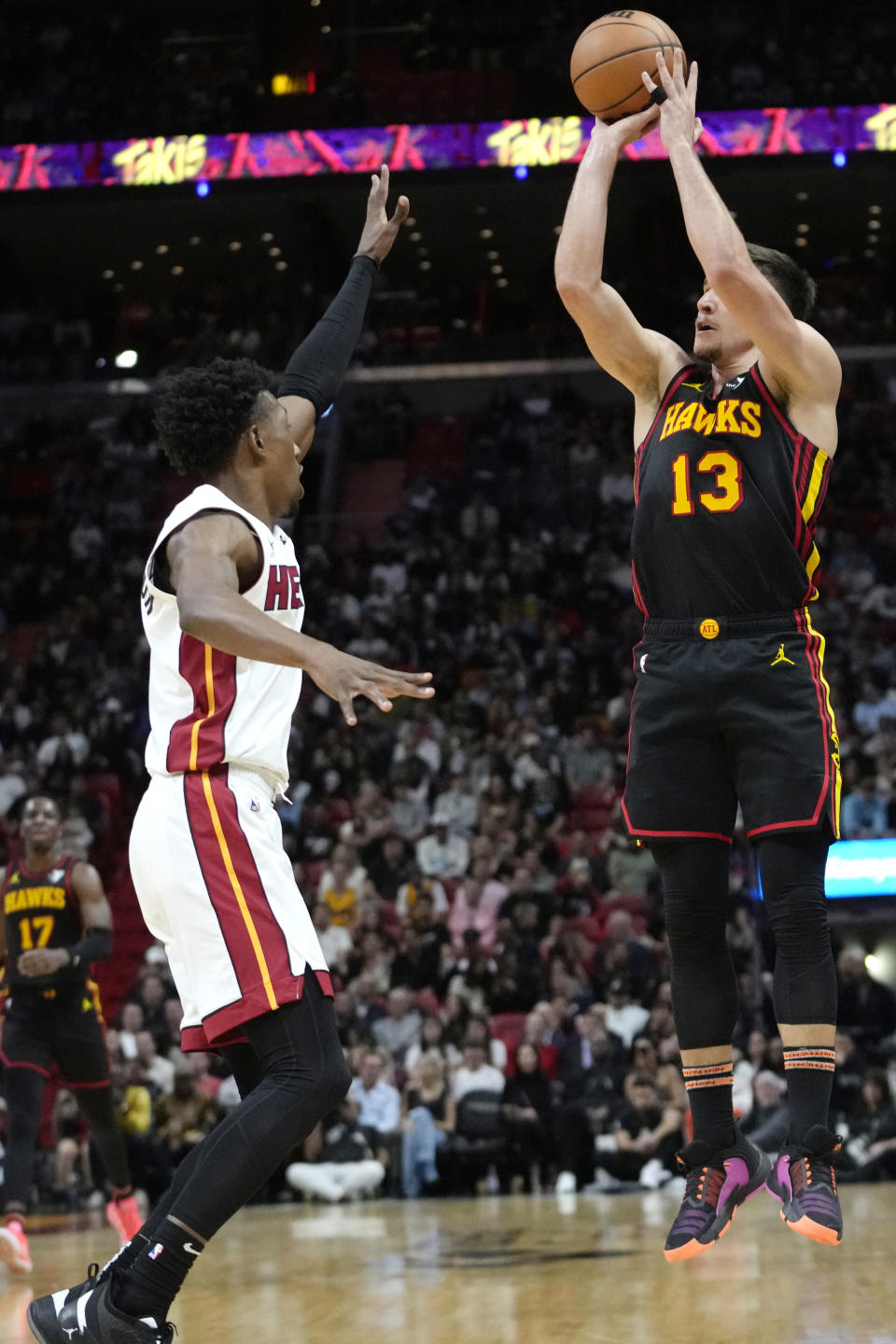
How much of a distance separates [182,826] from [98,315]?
21.1 meters

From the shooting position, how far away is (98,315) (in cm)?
2409

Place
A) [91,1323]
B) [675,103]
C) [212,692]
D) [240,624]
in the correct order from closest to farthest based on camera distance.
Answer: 1. [240,624]
2. [91,1323]
3. [212,692]
4. [675,103]

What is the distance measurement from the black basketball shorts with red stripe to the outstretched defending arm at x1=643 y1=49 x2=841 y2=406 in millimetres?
619

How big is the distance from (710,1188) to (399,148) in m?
17.0

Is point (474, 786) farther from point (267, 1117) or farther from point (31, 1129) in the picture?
point (267, 1117)

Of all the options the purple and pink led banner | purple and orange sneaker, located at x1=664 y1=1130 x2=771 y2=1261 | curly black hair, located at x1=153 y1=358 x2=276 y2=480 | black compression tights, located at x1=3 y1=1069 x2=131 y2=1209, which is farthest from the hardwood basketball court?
the purple and pink led banner

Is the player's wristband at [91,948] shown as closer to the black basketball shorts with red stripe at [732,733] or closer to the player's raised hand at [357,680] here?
the black basketball shorts with red stripe at [732,733]

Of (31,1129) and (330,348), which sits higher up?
(330,348)

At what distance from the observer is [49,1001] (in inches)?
344

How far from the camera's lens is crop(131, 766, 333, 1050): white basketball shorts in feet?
13.3

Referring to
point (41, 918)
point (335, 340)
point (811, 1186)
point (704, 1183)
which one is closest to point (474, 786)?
point (41, 918)

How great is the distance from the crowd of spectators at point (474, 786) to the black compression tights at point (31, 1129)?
2.93 metres

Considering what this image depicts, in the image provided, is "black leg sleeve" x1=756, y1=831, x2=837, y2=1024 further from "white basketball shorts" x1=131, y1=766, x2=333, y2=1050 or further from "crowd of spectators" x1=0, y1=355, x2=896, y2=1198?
"crowd of spectators" x1=0, y1=355, x2=896, y2=1198

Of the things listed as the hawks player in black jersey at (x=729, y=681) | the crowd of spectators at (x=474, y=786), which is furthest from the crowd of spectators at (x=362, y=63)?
the hawks player in black jersey at (x=729, y=681)
